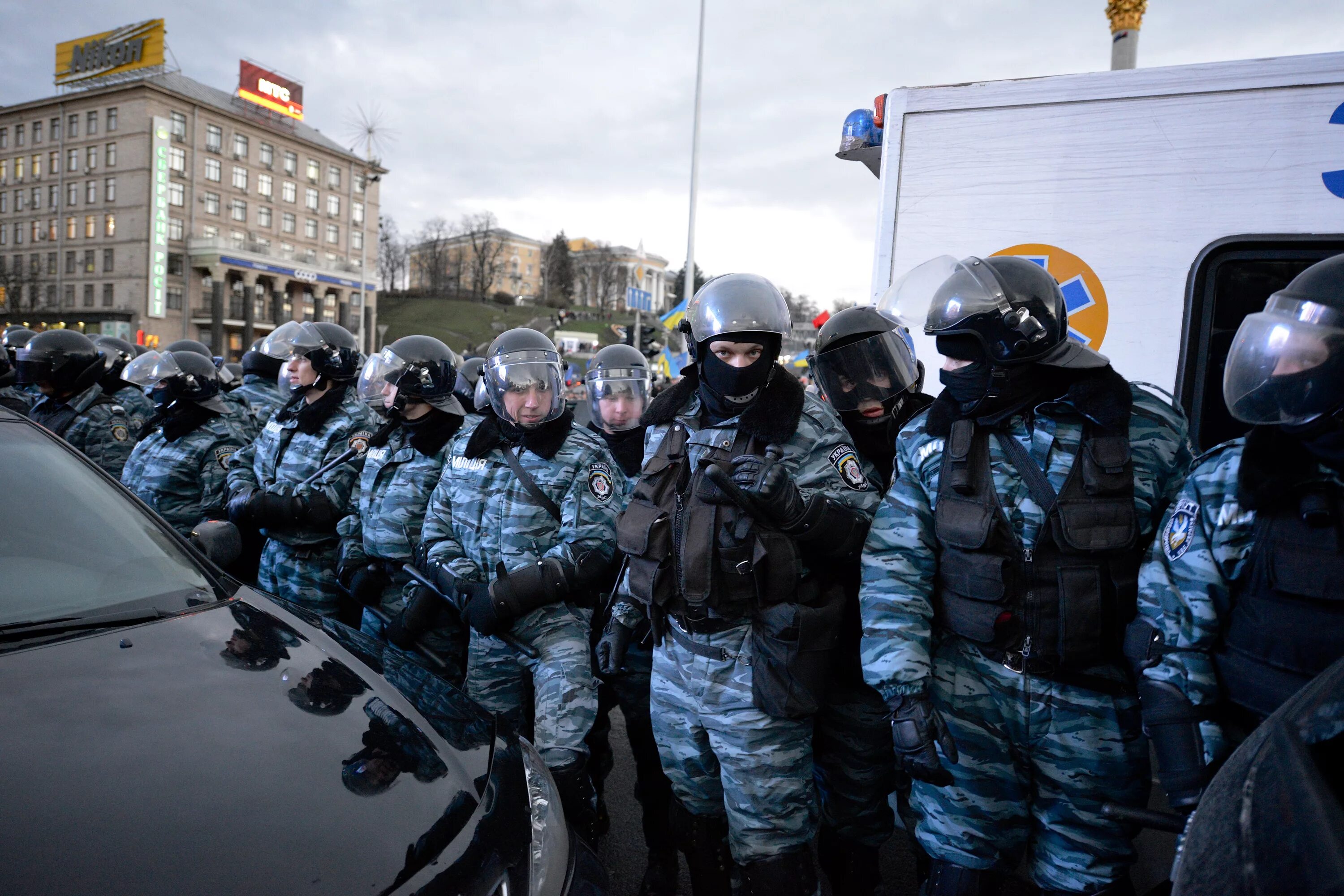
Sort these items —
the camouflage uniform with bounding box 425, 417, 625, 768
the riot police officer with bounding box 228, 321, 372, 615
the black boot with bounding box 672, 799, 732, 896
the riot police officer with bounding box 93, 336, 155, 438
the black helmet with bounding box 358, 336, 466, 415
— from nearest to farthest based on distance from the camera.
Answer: the black boot with bounding box 672, 799, 732, 896, the camouflage uniform with bounding box 425, 417, 625, 768, the black helmet with bounding box 358, 336, 466, 415, the riot police officer with bounding box 228, 321, 372, 615, the riot police officer with bounding box 93, 336, 155, 438

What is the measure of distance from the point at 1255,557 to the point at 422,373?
337 centimetres

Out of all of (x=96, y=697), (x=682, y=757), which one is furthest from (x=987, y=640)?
(x=96, y=697)

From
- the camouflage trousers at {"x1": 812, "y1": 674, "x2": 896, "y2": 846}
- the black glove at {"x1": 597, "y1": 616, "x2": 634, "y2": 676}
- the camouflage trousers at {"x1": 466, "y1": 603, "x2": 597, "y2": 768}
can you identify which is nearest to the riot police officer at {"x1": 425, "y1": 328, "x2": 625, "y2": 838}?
the camouflage trousers at {"x1": 466, "y1": 603, "x2": 597, "y2": 768}

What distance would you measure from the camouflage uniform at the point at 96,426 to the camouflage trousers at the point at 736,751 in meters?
5.45

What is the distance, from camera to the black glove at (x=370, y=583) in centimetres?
392

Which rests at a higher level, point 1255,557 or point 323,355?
point 323,355

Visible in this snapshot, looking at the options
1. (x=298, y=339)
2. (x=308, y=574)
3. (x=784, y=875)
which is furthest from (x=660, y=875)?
(x=298, y=339)

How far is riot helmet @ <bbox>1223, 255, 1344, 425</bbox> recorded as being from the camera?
1.69 m

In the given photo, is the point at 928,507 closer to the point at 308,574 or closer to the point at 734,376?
the point at 734,376

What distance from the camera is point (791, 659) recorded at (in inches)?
95.4

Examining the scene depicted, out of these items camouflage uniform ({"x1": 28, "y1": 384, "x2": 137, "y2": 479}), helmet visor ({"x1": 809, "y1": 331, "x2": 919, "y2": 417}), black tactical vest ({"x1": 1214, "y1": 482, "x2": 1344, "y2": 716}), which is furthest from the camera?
camouflage uniform ({"x1": 28, "y1": 384, "x2": 137, "y2": 479})

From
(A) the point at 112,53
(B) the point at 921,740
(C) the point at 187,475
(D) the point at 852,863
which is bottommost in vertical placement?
(D) the point at 852,863

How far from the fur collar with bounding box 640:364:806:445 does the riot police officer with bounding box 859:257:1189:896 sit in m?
0.44

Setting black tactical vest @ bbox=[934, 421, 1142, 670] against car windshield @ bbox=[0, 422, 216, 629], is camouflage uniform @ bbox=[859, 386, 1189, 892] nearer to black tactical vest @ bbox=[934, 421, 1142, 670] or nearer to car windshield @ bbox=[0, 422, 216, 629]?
black tactical vest @ bbox=[934, 421, 1142, 670]
